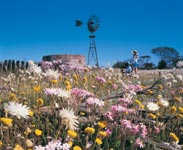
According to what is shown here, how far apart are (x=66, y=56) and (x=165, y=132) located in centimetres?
1388

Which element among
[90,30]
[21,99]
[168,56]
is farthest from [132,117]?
[168,56]

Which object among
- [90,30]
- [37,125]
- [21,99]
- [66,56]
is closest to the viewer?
[37,125]

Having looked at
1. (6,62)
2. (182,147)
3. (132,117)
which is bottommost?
(182,147)

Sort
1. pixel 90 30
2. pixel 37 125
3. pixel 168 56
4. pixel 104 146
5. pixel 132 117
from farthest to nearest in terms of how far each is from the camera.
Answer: pixel 168 56
pixel 90 30
pixel 132 117
pixel 37 125
pixel 104 146

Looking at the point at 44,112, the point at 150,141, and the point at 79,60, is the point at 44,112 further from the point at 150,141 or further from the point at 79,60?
the point at 79,60

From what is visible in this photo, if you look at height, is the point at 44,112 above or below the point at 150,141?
above

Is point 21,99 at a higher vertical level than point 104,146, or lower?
higher

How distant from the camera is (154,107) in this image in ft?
10.7

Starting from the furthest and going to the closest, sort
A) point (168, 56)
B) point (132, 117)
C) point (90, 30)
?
point (168, 56) < point (90, 30) < point (132, 117)

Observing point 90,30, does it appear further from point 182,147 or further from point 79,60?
point 182,147

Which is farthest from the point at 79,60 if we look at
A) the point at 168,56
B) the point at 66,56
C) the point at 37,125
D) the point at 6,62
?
the point at 168,56

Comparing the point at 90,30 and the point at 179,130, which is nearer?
the point at 179,130

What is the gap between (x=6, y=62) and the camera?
58.2 ft

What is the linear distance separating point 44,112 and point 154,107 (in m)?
1.24
